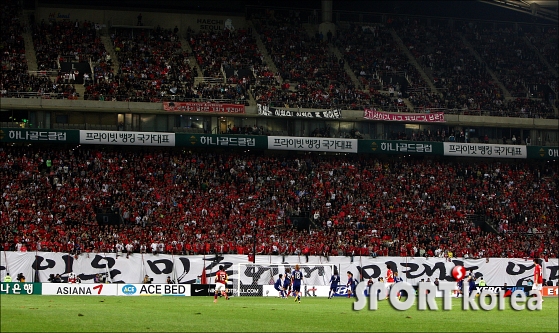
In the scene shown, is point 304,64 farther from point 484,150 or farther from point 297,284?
point 297,284

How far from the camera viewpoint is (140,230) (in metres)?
A: 54.3

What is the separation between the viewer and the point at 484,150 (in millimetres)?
68625

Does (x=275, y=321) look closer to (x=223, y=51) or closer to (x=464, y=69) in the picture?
(x=223, y=51)

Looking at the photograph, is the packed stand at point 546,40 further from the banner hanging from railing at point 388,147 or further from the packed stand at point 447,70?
the banner hanging from railing at point 388,147

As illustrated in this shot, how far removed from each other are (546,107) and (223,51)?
2952 centimetres

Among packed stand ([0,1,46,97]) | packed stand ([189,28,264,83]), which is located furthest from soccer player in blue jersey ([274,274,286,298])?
packed stand ([189,28,264,83])

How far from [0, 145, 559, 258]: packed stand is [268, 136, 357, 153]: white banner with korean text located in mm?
1487

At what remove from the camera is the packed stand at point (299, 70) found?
68.8 meters

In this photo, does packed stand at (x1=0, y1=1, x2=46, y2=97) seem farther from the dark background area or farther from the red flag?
the red flag

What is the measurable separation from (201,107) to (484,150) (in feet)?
78.1

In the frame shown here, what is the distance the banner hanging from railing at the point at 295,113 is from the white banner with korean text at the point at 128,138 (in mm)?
7823

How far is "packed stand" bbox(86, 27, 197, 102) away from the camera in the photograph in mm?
65500

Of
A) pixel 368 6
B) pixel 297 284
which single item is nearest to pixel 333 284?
pixel 297 284

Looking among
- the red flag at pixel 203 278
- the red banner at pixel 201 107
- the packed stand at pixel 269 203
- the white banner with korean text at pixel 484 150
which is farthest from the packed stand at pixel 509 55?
the red flag at pixel 203 278
